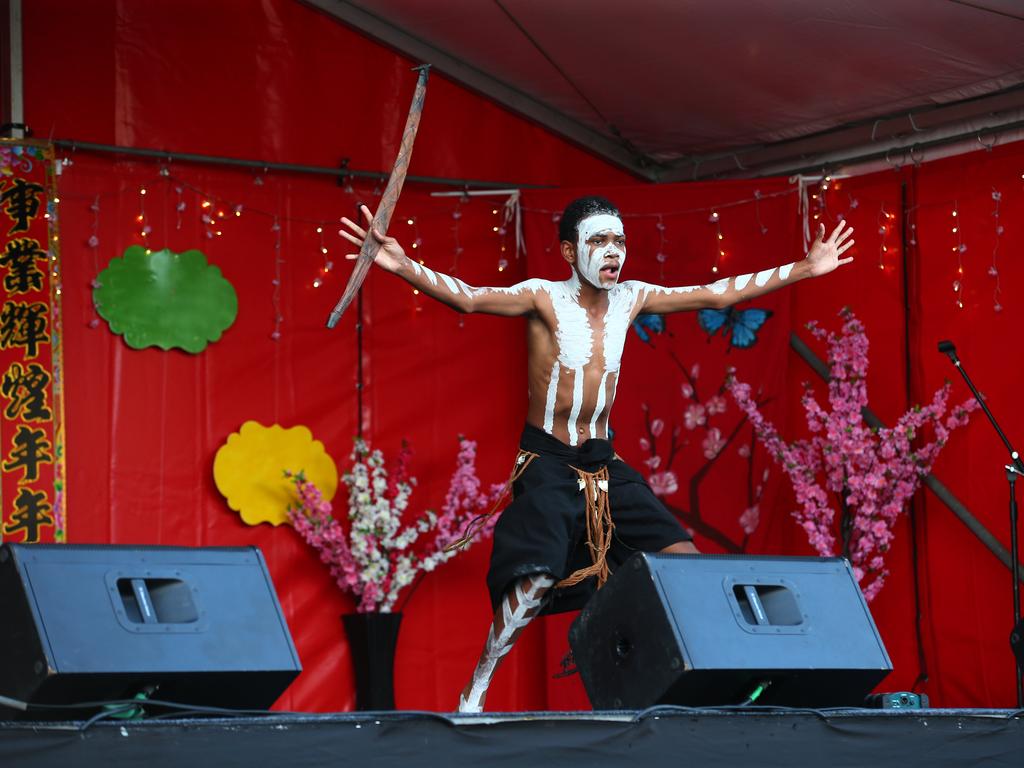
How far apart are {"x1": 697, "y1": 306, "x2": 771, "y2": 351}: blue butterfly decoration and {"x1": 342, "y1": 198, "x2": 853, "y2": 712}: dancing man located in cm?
158

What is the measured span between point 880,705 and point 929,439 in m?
2.00

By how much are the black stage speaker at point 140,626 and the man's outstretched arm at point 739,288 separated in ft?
6.07

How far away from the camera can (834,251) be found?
4531 millimetres

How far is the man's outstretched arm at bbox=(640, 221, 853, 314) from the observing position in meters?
4.51

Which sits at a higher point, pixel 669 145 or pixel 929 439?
pixel 669 145

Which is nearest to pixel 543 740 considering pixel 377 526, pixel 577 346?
pixel 577 346

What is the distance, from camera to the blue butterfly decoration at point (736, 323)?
612 cm

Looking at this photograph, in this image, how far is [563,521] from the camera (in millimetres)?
4117

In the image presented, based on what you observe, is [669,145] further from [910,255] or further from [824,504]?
[824,504]

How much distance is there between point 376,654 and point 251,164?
6.63 ft

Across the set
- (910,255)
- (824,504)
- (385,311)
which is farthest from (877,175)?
(385,311)

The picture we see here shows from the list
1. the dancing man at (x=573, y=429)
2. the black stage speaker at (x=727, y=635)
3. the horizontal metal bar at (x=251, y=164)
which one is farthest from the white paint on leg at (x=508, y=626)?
the horizontal metal bar at (x=251, y=164)

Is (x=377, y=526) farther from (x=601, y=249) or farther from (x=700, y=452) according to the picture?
(x=601, y=249)

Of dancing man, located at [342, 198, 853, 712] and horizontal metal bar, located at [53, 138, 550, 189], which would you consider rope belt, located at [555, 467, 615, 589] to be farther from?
horizontal metal bar, located at [53, 138, 550, 189]
